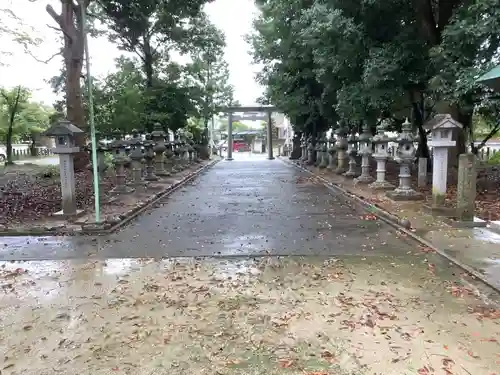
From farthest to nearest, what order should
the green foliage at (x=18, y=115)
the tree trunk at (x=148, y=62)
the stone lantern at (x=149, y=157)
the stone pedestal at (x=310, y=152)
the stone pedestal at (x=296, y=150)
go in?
the stone pedestal at (x=296, y=150) → the green foliage at (x=18, y=115) → the stone pedestal at (x=310, y=152) → the tree trunk at (x=148, y=62) → the stone lantern at (x=149, y=157)

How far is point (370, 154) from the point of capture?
528 inches

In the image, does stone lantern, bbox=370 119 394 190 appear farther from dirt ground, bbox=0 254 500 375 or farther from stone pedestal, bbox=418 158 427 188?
dirt ground, bbox=0 254 500 375

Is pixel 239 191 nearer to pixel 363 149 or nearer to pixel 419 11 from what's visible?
pixel 363 149

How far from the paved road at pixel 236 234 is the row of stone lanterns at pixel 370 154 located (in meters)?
1.58

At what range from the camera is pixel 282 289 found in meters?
4.54

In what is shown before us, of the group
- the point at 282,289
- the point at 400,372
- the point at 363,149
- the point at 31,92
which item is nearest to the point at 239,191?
the point at 363,149

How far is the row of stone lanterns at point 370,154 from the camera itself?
1053cm

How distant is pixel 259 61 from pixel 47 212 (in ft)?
56.3

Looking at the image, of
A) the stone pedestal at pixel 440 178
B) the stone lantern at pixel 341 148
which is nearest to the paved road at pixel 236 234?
the stone pedestal at pixel 440 178

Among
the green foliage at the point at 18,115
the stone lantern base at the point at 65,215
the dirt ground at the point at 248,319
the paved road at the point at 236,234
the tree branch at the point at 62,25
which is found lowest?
the dirt ground at the point at 248,319

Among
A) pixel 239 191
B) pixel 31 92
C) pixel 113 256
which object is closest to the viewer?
pixel 113 256

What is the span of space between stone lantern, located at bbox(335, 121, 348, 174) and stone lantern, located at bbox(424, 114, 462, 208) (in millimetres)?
8103

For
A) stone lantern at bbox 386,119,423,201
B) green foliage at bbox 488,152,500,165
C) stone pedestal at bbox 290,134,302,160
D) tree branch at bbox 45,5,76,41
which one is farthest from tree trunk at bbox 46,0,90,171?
stone pedestal at bbox 290,134,302,160

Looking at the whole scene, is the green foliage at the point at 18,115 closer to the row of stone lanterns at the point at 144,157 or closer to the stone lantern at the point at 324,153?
the row of stone lanterns at the point at 144,157
